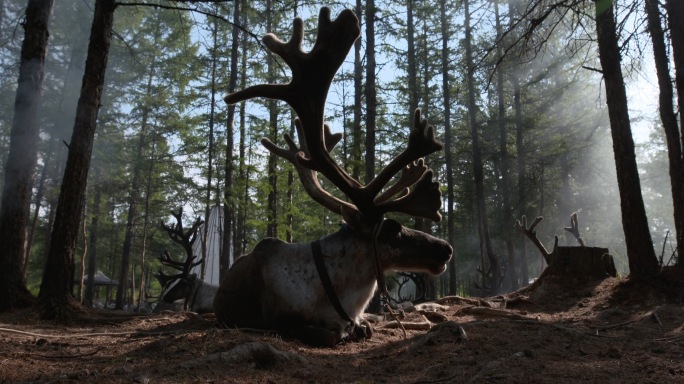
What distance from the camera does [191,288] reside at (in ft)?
39.7

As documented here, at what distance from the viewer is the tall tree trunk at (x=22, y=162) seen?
6.39m

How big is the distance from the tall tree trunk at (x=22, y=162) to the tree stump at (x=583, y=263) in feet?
25.3

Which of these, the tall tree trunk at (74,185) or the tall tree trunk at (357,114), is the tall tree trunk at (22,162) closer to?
the tall tree trunk at (74,185)

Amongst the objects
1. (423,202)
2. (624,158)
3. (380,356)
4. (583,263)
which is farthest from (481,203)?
(380,356)

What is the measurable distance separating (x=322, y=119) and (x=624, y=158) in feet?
16.5

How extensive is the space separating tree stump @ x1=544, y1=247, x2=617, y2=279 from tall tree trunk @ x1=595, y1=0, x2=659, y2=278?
2.12ft

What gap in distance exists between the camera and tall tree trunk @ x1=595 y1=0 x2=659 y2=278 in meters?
6.70

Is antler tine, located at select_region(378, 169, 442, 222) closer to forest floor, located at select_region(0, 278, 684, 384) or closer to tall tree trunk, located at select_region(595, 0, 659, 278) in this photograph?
forest floor, located at select_region(0, 278, 684, 384)

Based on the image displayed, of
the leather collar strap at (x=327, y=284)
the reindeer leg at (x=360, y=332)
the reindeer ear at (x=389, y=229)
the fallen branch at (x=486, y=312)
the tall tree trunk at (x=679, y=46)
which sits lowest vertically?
the reindeer leg at (x=360, y=332)

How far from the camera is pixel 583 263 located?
7.72m

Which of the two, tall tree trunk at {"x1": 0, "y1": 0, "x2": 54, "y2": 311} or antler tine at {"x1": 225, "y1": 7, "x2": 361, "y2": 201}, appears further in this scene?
tall tree trunk at {"x1": 0, "y1": 0, "x2": 54, "y2": 311}

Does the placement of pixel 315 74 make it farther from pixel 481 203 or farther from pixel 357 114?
pixel 481 203

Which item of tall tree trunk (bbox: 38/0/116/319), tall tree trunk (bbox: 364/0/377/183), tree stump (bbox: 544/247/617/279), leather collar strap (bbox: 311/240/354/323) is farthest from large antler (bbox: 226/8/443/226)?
tall tree trunk (bbox: 364/0/377/183)

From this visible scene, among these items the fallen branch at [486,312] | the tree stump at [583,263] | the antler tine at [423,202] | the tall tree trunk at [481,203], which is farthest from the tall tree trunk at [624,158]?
the tall tree trunk at [481,203]
